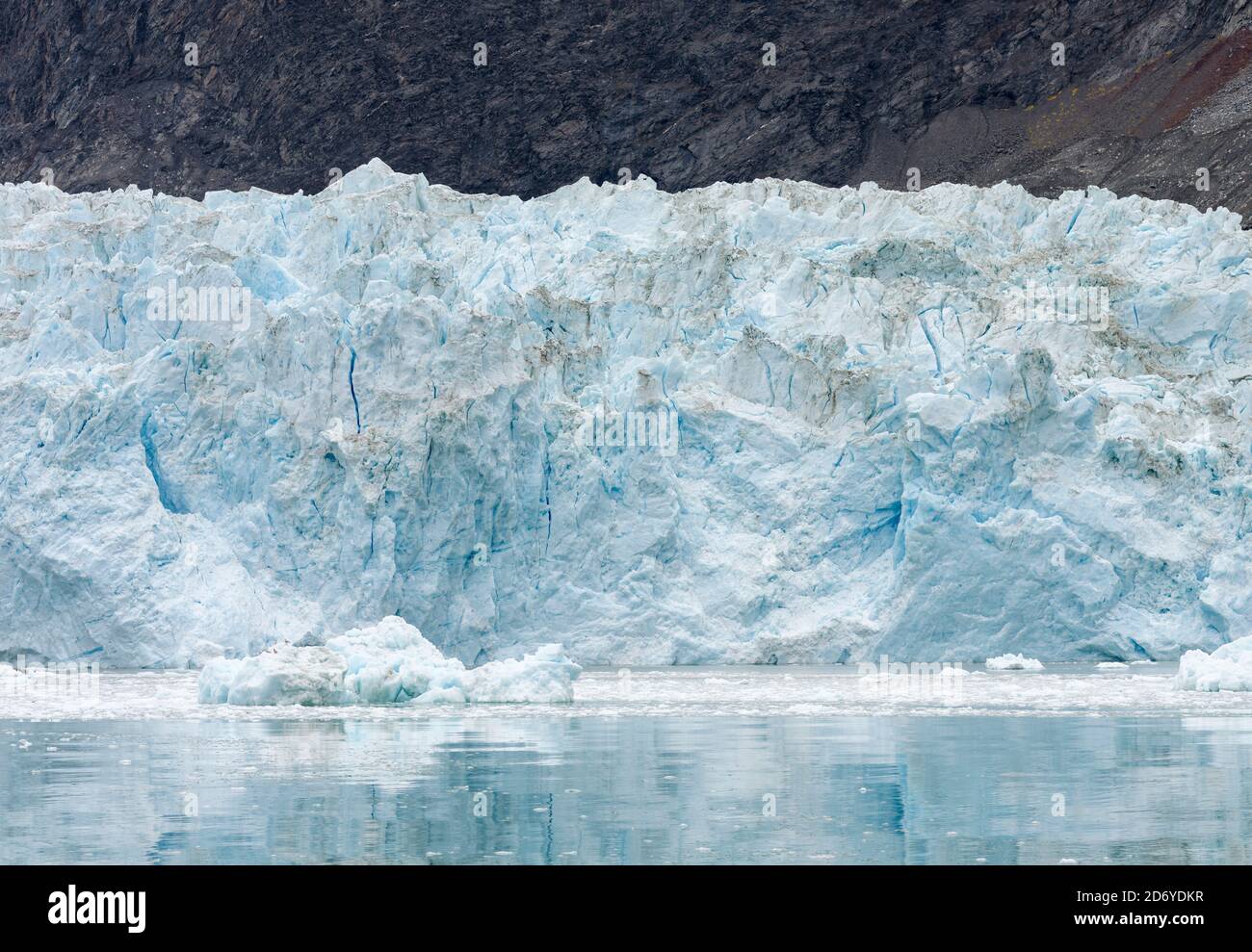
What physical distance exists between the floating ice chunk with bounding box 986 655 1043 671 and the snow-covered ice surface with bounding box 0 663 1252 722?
1.10ft

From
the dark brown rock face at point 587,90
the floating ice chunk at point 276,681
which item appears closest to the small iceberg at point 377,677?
the floating ice chunk at point 276,681

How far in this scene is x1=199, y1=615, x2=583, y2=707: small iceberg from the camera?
1338 cm

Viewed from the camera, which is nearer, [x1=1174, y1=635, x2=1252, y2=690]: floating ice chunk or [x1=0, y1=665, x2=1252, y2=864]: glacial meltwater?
[x1=0, y1=665, x2=1252, y2=864]: glacial meltwater

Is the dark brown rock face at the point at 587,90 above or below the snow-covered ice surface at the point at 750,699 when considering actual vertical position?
above

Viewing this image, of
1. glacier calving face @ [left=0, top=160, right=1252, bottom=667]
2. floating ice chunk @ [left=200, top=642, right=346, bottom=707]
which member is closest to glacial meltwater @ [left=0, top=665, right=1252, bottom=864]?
floating ice chunk @ [left=200, top=642, right=346, bottom=707]

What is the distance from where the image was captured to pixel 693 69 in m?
56.9

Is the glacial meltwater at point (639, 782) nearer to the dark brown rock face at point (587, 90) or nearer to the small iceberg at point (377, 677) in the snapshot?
the small iceberg at point (377, 677)

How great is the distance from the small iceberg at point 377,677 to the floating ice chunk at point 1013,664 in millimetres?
5018

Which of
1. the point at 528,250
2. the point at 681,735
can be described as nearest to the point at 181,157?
the point at 528,250

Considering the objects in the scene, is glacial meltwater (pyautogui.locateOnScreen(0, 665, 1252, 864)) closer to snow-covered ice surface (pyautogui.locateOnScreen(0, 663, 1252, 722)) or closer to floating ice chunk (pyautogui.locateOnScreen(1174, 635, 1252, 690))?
snow-covered ice surface (pyautogui.locateOnScreen(0, 663, 1252, 722))

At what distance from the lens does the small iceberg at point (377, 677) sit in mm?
13383

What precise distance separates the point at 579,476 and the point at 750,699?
17.1 feet

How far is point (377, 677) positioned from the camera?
44.3ft
